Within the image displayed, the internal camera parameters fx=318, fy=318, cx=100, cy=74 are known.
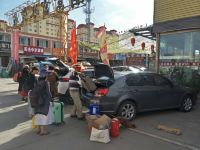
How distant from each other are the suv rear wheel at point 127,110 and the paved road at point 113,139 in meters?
0.25

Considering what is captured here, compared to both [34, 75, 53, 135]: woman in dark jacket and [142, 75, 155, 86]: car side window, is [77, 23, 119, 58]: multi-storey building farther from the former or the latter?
[34, 75, 53, 135]: woman in dark jacket

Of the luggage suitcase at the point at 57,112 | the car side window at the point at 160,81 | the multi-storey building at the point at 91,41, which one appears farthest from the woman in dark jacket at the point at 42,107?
the multi-storey building at the point at 91,41

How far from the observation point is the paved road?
6.81 m

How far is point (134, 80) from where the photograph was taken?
9656mm

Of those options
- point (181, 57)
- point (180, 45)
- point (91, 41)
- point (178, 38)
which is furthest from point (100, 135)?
point (91, 41)

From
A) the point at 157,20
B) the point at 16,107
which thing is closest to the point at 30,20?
the point at 157,20

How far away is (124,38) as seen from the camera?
99.1 feet

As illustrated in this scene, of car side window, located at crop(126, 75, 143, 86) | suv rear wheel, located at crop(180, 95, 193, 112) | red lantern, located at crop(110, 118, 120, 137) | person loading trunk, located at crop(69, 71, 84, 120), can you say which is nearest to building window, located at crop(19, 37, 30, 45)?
person loading trunk, located at crop(69, 71, 84, 120)

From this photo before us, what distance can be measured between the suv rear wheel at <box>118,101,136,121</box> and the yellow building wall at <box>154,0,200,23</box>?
22.0ft

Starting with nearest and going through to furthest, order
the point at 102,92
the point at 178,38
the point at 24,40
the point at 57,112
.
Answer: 1. the point at 57,112
2. the point at 102,92
3. the point at 178,38
4. the point at 24,40

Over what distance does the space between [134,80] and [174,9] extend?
6.69 metres

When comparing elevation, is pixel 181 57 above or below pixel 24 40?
below

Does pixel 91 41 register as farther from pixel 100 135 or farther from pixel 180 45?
pixel 100 135

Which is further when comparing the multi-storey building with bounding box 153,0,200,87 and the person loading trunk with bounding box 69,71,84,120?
the multi-storey building with bounding box 153,0,200,87
